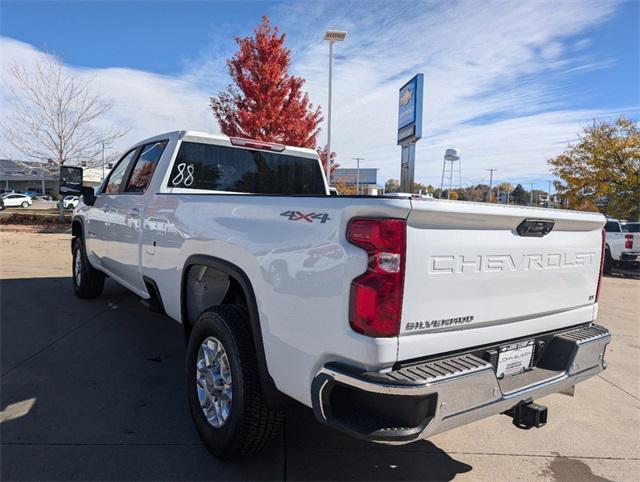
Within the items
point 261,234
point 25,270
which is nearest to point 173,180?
point 261,234

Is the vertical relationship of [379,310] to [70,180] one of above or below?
below

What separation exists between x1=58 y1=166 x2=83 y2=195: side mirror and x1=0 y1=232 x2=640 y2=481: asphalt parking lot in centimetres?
177

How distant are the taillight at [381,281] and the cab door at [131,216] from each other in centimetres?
287

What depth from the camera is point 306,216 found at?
2.25m

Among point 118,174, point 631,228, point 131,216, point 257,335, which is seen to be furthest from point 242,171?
point 631,228

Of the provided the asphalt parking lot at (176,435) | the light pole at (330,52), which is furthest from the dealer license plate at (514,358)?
the light pole at (330,52)

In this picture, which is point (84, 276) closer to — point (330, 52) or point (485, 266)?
point (485, 266)

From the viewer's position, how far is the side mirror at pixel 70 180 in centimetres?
580

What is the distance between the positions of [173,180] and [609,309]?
744 centimetres

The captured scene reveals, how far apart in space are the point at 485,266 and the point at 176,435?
2237 millimetres

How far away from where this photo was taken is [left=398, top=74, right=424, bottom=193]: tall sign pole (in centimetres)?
1088

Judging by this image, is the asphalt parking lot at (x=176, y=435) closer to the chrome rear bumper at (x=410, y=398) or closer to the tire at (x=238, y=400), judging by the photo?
the tire at (x=238, y=400)

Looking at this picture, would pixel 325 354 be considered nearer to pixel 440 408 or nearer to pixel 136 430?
pixel 440 408

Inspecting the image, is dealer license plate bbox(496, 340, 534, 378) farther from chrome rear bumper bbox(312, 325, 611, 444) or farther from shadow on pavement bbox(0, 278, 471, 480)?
shadow on pavement bbox(0, 278, 471, 480)
